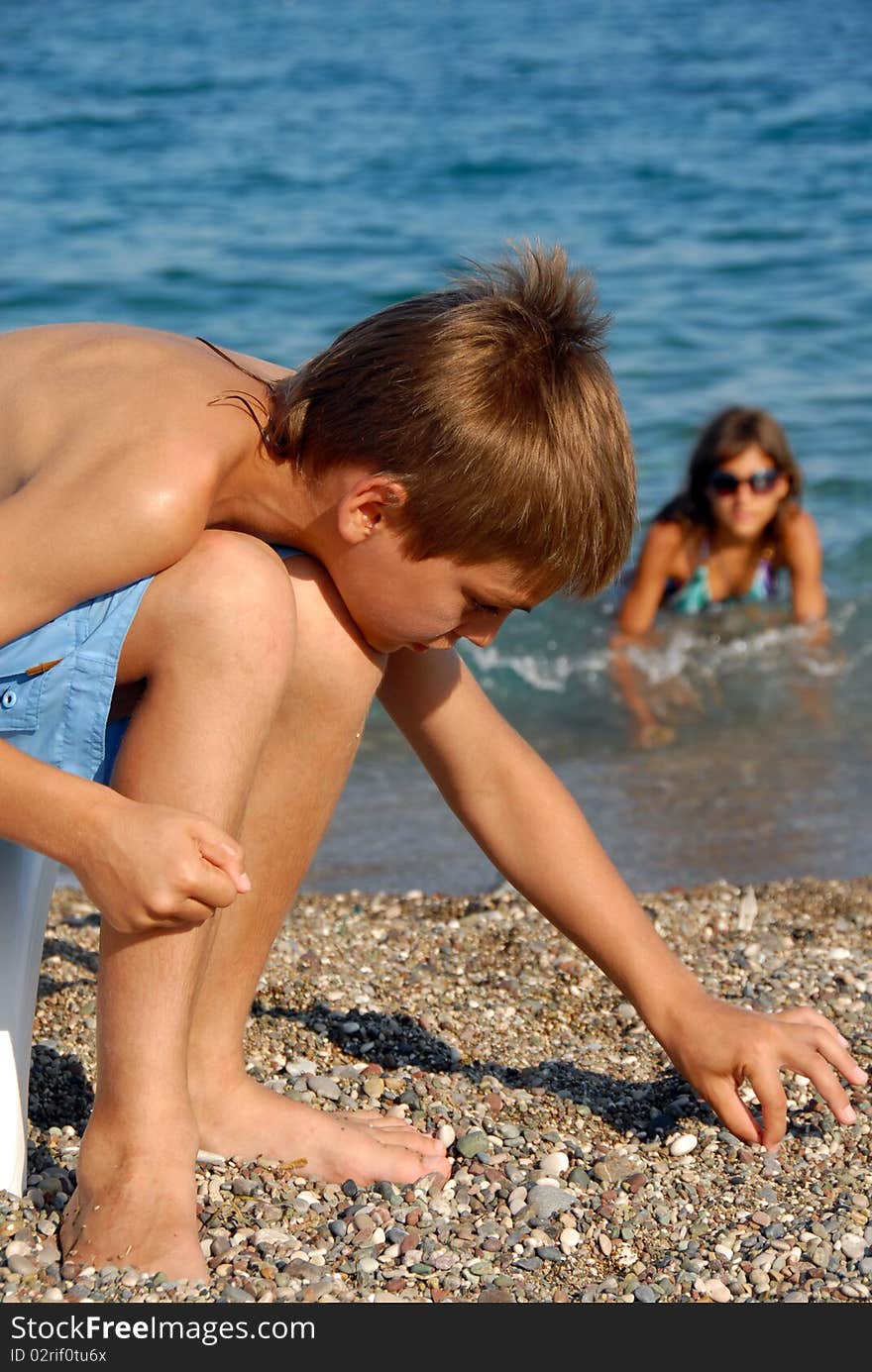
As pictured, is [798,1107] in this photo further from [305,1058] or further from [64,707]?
[64,707]

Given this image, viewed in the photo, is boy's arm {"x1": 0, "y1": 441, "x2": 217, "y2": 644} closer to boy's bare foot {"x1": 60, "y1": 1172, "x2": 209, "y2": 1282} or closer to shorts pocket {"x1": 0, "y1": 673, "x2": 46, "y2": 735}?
shorts pocket {"x1": 0, "y1": 673, "x2": 46, "y2": 735}

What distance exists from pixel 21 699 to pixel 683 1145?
1164 millimetres

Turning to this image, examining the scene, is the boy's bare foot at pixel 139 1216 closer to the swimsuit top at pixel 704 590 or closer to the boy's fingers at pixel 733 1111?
the boy's fingers at pixel 733 1111

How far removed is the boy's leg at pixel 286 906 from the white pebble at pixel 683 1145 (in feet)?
1.14

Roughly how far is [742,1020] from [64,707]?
1.05 metres

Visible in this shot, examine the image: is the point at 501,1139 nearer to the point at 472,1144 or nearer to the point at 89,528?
the point at 472,1144

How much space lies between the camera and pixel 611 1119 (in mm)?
2418

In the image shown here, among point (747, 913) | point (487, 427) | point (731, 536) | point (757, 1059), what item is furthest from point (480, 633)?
point (731, 536)

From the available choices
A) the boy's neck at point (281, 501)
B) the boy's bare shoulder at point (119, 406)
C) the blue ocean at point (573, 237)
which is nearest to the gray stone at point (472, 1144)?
the boy's neck at point (281, 501)

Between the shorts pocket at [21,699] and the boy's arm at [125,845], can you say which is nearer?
the boy's arm at [125,845]

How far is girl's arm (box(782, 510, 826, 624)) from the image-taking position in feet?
21.0

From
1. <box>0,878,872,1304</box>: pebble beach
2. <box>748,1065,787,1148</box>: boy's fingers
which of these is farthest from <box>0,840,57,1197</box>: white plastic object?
<box>748,1065,787,1148</box>: boy's fingers

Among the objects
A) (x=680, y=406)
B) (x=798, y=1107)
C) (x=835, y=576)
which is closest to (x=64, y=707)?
(x=798, y=1107)

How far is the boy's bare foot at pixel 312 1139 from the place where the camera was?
2205 millimetres
